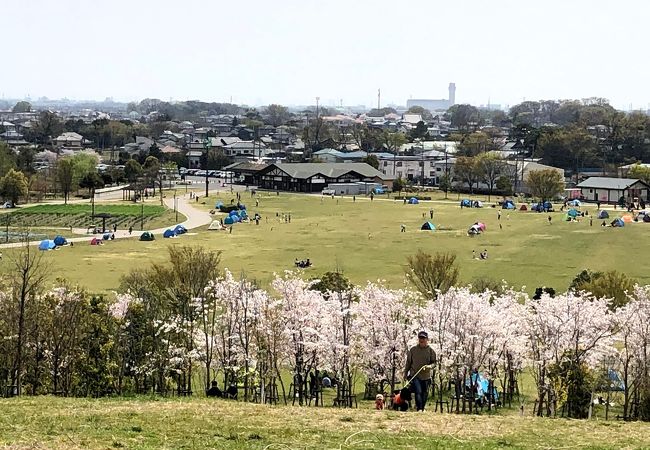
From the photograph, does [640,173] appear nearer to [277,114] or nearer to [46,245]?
[46,245]

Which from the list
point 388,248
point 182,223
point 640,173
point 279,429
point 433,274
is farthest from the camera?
point 640,173

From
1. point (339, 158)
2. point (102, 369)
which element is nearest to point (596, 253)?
point (102, 369)

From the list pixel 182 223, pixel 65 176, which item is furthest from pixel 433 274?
pixel 65 176

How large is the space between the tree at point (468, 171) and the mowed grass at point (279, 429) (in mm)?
58058

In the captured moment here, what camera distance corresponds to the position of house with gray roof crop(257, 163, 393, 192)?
221ft

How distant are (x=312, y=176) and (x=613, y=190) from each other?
76.2 ft

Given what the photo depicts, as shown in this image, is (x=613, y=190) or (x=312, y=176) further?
(x=312, y=176)

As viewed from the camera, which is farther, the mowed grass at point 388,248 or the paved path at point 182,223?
the paved path at point 182,223

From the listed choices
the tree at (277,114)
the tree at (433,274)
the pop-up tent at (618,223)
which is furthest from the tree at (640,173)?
the tree at (277,114)

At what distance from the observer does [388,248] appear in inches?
1388

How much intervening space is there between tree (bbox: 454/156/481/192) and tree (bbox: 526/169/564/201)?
30.2 ft

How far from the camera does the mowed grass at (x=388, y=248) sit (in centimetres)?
2927

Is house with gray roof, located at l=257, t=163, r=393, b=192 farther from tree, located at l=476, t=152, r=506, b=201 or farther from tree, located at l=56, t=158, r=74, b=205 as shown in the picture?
tree, located at l=56, t=158, r=74, b=205

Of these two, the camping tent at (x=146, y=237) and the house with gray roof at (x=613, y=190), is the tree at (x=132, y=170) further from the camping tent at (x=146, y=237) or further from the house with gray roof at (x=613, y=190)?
the house with gray roof at (x=613, y=190)
